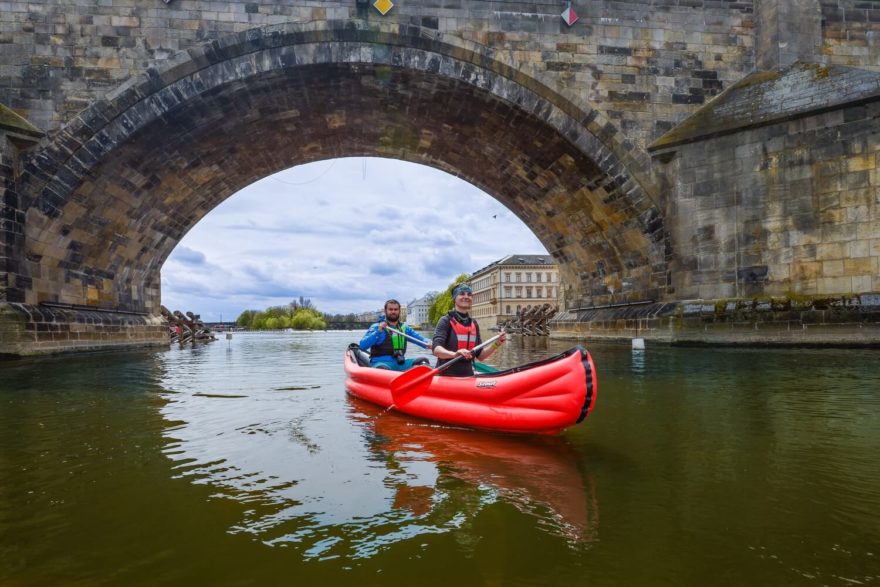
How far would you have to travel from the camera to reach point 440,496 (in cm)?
336

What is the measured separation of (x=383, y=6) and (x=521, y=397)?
1097cm

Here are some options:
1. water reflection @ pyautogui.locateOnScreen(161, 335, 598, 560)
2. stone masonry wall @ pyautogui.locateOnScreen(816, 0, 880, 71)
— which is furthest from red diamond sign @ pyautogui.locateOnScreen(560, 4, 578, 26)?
water reflection @ pyautogui.locateOnScreen(161, 335, 598, 560)

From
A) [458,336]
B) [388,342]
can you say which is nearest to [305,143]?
[388,342]

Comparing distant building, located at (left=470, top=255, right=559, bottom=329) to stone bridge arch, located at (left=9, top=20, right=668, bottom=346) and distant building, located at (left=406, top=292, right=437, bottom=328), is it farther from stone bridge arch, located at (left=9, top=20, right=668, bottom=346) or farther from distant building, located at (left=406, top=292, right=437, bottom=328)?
distant building, located at (left=406, top=292, right=437, bottom=328)

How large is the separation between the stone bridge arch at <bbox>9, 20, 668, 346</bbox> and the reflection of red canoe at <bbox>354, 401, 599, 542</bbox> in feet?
32.7

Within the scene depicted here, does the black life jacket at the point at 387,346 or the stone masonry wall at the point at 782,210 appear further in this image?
the stone masonry wall at the point at 782,210

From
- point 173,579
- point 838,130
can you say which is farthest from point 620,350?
point 173,579

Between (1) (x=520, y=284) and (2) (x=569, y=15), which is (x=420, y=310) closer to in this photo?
(1) (x=520, y=284)

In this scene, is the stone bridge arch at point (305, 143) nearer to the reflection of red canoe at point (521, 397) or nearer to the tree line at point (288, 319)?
the reflection of red canoe at point (521, 397)

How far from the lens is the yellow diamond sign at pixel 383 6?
1295 cm

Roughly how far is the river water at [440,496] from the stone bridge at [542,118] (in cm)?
694

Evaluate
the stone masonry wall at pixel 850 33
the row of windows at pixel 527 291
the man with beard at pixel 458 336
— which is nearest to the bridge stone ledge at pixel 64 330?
the man with beard at pixel 458 336

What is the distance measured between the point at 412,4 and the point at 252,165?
7.19m

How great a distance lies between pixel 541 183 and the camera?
16828 mm
